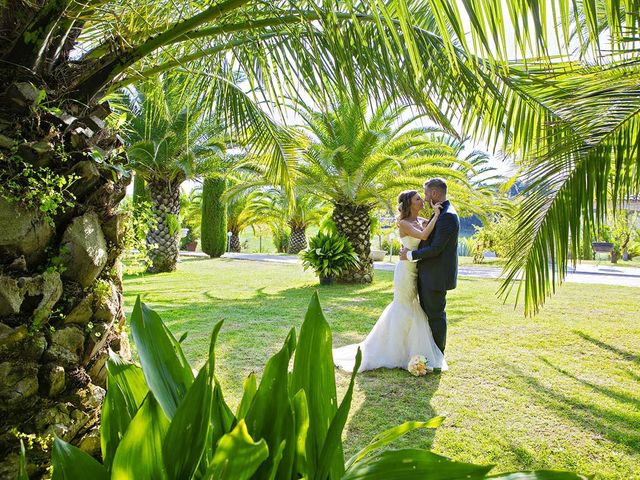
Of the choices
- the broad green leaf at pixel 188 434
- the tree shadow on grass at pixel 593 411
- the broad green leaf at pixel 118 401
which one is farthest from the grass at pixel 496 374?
the broad green leaf at pixel 188 434

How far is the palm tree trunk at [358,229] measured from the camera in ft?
36.8

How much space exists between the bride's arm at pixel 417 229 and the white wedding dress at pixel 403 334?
0.07 metres

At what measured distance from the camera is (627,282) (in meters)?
11.9

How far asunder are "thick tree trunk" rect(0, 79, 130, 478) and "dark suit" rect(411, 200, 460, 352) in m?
2.84

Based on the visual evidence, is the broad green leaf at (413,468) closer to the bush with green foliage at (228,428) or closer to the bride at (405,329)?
the bush with green foliage at (228,428)

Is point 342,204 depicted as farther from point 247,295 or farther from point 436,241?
point 436,241

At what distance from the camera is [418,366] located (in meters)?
4.18

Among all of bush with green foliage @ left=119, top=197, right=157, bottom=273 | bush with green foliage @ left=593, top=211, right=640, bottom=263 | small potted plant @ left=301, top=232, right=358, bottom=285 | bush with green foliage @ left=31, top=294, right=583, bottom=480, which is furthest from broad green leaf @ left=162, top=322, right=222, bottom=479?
bush with green foliage @ left=593, top=211, right=640, bottom=263

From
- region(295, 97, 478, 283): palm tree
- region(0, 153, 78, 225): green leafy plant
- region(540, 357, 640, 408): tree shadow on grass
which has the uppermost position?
region(295, 97, 478, 283): palm tree

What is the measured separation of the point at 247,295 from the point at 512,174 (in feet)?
20.5

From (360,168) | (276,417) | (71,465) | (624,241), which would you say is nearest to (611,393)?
(276,417)

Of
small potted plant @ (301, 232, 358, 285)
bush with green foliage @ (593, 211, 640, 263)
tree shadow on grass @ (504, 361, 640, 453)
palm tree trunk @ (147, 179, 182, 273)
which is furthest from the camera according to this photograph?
bush with green foliage @ (593, 211, 640, 263)

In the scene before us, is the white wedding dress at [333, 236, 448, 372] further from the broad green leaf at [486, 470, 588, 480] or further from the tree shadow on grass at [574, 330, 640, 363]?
the broad green leaf at [486, 470, 588, 480]

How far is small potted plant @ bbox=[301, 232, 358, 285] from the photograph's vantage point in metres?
10.7
